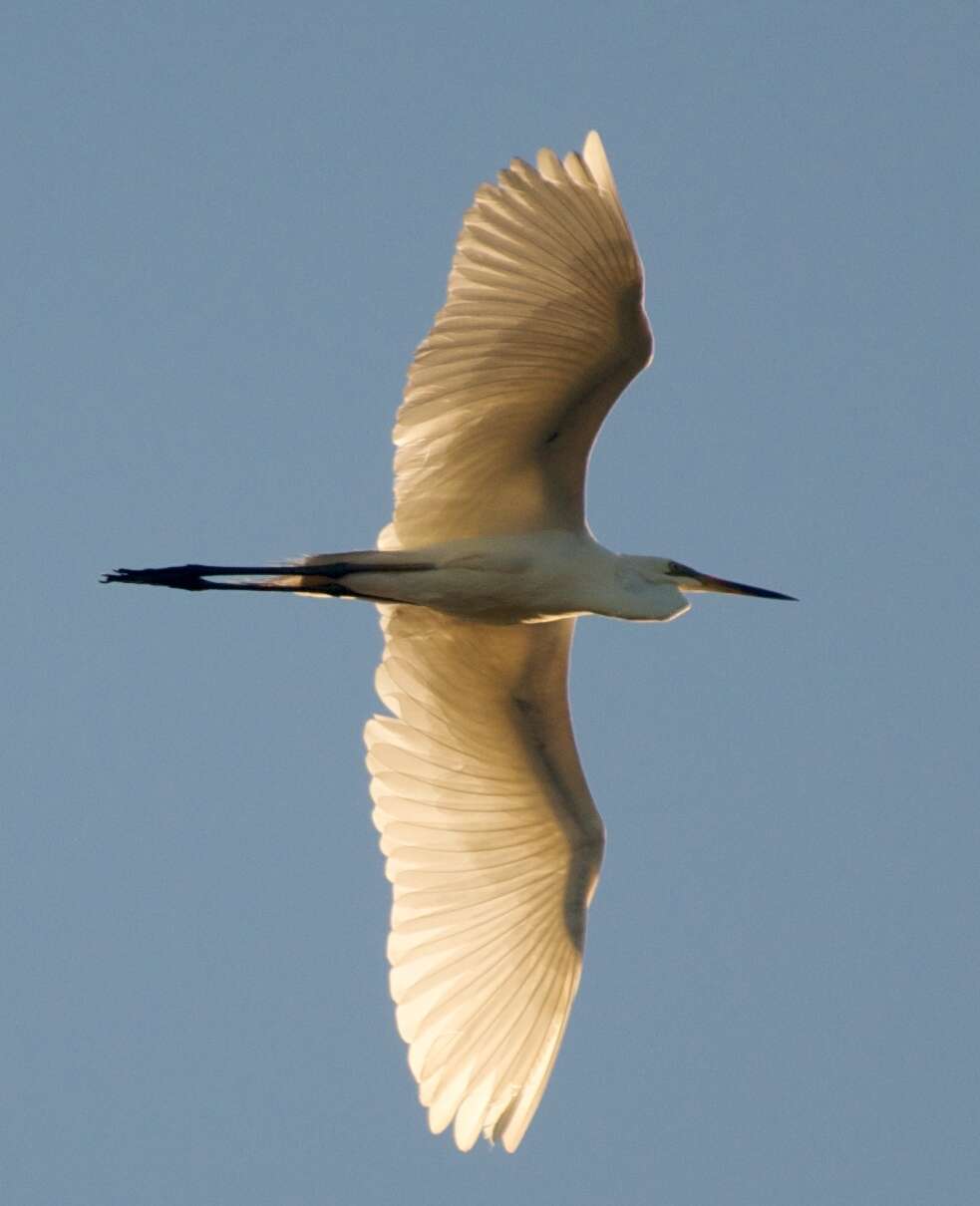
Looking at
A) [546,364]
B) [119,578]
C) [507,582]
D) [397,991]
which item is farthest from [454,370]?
[397,991]

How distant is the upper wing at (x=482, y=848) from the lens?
979cm

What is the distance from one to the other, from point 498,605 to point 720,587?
1.29 metres

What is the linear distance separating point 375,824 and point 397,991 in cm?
78

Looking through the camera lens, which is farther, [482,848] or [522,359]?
[482,848]

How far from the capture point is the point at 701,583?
33.9ft

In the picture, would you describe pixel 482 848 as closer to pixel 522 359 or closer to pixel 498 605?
pixel 498 605

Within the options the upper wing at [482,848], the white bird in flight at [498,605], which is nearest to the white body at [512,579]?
the white bird in flight at [498,605]

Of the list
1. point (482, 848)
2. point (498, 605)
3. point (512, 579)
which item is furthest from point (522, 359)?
point (482, 848)

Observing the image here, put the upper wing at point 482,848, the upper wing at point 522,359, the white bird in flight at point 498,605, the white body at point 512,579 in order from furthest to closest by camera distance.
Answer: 1. the upper wing at point 482,848
2. the white body at point 512,579
3. the white bird in flight at point 498,605
4. the upper wing at point 522,359

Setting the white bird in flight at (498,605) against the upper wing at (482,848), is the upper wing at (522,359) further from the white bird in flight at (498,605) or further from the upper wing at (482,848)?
the upper wing at (482,848)

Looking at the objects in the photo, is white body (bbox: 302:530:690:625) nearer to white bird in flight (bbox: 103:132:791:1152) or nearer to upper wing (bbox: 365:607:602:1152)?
white bird in flight (bbox: 103:132:791:1152)

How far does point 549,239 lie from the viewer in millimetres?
8867

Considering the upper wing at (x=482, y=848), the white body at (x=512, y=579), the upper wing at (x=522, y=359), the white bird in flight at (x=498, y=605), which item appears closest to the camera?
the upper wing at (x=522, y=359)

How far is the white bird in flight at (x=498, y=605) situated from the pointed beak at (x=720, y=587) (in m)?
0.02
